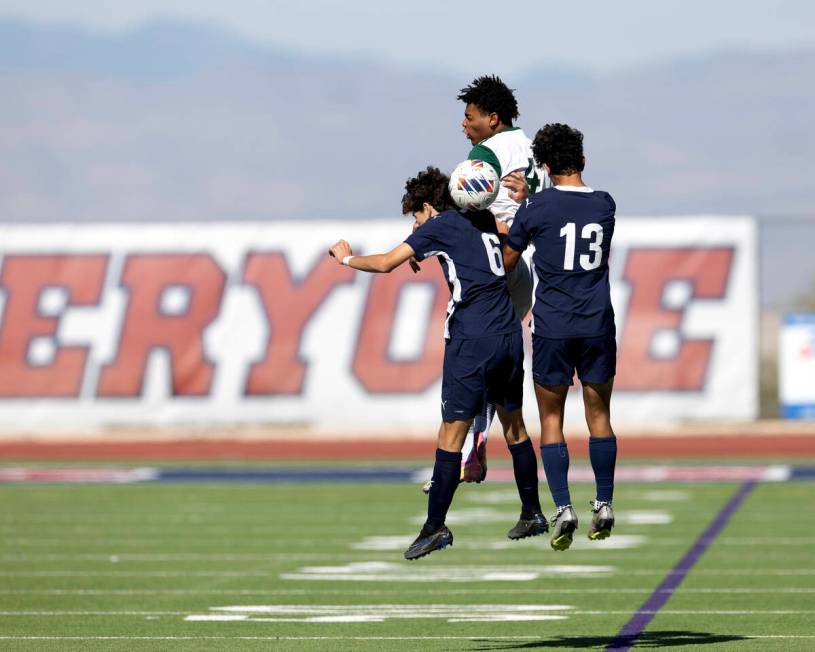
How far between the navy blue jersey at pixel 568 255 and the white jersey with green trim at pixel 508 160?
385mm

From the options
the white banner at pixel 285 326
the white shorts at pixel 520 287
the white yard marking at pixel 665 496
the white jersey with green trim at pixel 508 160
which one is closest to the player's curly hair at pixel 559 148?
the white jersey with green trim at pixel 508 160

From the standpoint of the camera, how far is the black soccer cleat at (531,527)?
11445 mm

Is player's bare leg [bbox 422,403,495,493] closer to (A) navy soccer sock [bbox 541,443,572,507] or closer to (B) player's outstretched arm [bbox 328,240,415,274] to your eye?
(A) navy soccer sock [bbox 541,443,572,507]

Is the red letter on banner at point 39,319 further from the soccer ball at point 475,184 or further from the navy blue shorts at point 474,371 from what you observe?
the soccer ball at point 475,184

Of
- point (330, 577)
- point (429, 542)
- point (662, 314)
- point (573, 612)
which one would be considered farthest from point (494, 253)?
point (662, 314)

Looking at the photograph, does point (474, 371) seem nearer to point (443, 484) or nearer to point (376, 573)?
point (443, 484)

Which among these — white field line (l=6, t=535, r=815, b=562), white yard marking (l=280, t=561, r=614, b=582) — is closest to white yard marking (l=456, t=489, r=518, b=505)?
white field line (l=6, t=535, r=815, b=562)

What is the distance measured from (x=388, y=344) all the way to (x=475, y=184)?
740 inches

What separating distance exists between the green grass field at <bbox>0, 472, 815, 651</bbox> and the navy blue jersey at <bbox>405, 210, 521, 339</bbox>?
2.00 meters

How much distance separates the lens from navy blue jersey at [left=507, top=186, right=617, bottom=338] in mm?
11133

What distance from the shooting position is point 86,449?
30141 millimetres

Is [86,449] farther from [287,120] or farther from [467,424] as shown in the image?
[287,120]

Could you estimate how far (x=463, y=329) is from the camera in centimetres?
1141

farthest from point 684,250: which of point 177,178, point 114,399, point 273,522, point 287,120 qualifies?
point 287,120
